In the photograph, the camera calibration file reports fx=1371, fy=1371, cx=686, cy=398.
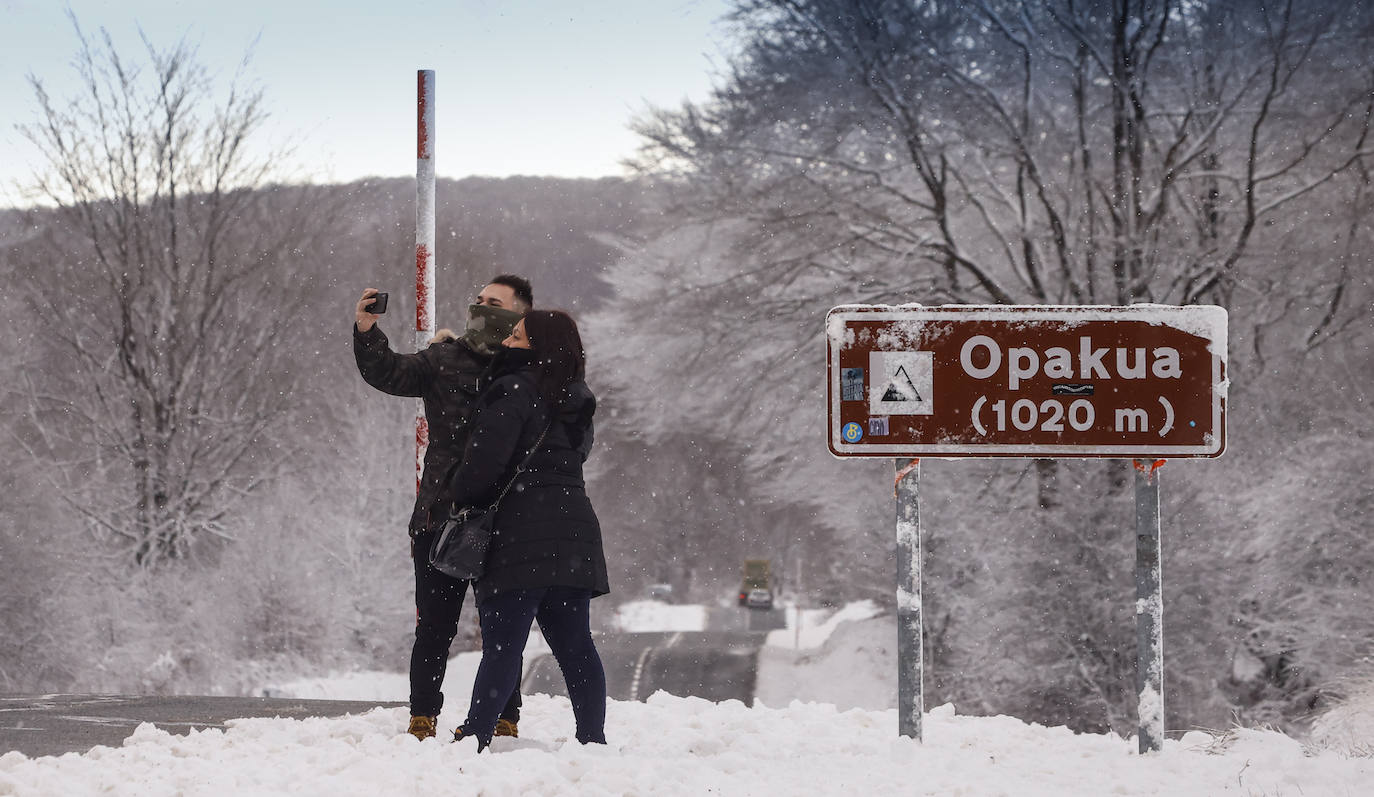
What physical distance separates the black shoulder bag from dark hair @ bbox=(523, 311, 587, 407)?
13 centimetres

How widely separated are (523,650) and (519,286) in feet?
5.02

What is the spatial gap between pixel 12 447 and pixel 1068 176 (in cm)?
2128

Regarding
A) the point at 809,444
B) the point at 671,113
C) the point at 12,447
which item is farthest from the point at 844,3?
the point at 12,447

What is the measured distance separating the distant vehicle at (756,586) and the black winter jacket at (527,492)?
157 feet

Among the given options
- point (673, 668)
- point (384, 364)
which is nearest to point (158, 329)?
point (673, 668)

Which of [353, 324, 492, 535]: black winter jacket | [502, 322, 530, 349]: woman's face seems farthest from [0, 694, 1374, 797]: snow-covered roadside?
[502, 322, 530, 349]: woman's face

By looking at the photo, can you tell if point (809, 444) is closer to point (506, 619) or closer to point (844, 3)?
point (844, 3)

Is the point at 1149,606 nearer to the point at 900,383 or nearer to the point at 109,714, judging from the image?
the point at 900,383

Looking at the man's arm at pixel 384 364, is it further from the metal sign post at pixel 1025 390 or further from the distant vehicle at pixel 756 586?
the distant vehicle at pixel 756 586

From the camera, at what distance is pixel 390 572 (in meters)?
27.2

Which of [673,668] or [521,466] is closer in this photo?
[521,466]

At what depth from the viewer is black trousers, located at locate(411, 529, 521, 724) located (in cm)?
555

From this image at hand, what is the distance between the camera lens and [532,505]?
5.09 metres

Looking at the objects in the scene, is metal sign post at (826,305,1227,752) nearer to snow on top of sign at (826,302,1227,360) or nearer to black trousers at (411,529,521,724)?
snow on top of sign at (826,302,1227,360)
